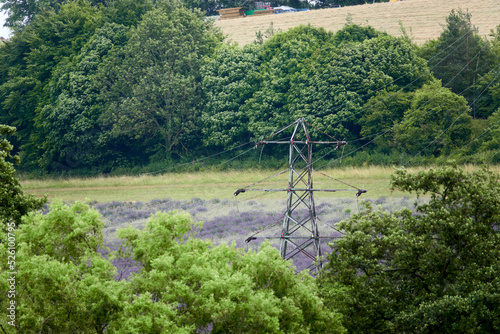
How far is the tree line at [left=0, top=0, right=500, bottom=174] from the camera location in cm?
5031

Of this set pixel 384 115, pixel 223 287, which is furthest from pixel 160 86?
pixel 223 287

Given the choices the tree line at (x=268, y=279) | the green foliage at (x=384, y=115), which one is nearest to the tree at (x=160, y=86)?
the green foliage at (x=384, y=115)

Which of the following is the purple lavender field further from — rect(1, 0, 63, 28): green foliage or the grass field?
rect(1, 0, 63, 28): green foliage

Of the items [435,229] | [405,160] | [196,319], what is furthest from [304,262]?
[405,160]

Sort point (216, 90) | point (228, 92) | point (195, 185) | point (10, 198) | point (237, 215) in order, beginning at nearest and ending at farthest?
1. point (10, 198)
2. point (237, 215)
3. point (195, 185)
4. point (228, 92)
5. point (216, 90)

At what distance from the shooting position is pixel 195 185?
51.3 meters

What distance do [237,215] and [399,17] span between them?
45.4 metres

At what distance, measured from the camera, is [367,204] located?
18.4 m

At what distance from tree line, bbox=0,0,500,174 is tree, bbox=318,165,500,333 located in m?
29.8

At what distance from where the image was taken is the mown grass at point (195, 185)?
149 feet

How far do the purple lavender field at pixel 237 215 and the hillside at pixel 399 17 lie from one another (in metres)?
32.9

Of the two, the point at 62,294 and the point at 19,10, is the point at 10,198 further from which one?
the point at 19,10

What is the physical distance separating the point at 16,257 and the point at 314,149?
41.4 meters

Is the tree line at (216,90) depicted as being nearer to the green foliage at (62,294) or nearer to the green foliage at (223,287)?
the green foliage at (223,287)
